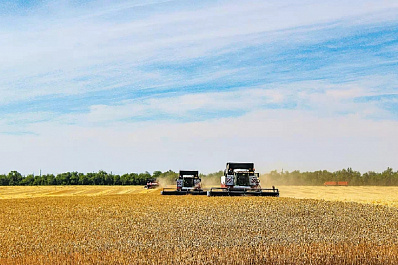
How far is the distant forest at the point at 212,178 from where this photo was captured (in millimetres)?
80588

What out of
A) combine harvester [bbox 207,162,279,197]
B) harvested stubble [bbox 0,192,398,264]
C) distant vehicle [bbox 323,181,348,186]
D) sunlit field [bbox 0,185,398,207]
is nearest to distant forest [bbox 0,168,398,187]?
distant vehicle [bbox 323,181,348,186]

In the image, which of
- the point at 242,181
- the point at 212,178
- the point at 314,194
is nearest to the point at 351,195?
the point at 314,194

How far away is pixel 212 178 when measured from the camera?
74.6m

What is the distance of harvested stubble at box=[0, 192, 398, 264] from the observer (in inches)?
457

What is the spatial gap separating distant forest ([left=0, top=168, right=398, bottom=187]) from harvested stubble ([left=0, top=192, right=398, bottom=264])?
46559 mm

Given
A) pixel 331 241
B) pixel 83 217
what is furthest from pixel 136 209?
pixel 331 241

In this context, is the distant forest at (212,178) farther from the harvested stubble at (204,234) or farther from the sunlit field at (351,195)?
the harvested stubble at (204,234)

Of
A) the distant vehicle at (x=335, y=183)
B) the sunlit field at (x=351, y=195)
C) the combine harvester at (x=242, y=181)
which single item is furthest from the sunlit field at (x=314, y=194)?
the distant vehicle at (x=335, y=183)

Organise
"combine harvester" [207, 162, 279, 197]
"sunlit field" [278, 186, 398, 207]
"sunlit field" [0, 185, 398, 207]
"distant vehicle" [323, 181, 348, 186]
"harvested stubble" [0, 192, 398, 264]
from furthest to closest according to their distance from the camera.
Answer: "distant vehicle" [323, 181, 348, 186] < "sunlit field" [0, 185, 398, 207] < "combine harvester" [207, 162, 279, 197] < "sunlit field" [278, 186, 398, 207] < "harvested stubble" [0, 192, 398, 264]

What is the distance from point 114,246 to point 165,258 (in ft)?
9.01

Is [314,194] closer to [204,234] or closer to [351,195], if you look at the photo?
[351,195]

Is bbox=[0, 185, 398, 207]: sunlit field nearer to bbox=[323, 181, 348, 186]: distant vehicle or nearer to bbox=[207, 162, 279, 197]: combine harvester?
bbox=[207, 162, 279, 197]: combine harvester

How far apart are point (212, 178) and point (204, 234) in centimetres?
5912

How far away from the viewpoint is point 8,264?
11.5 m
